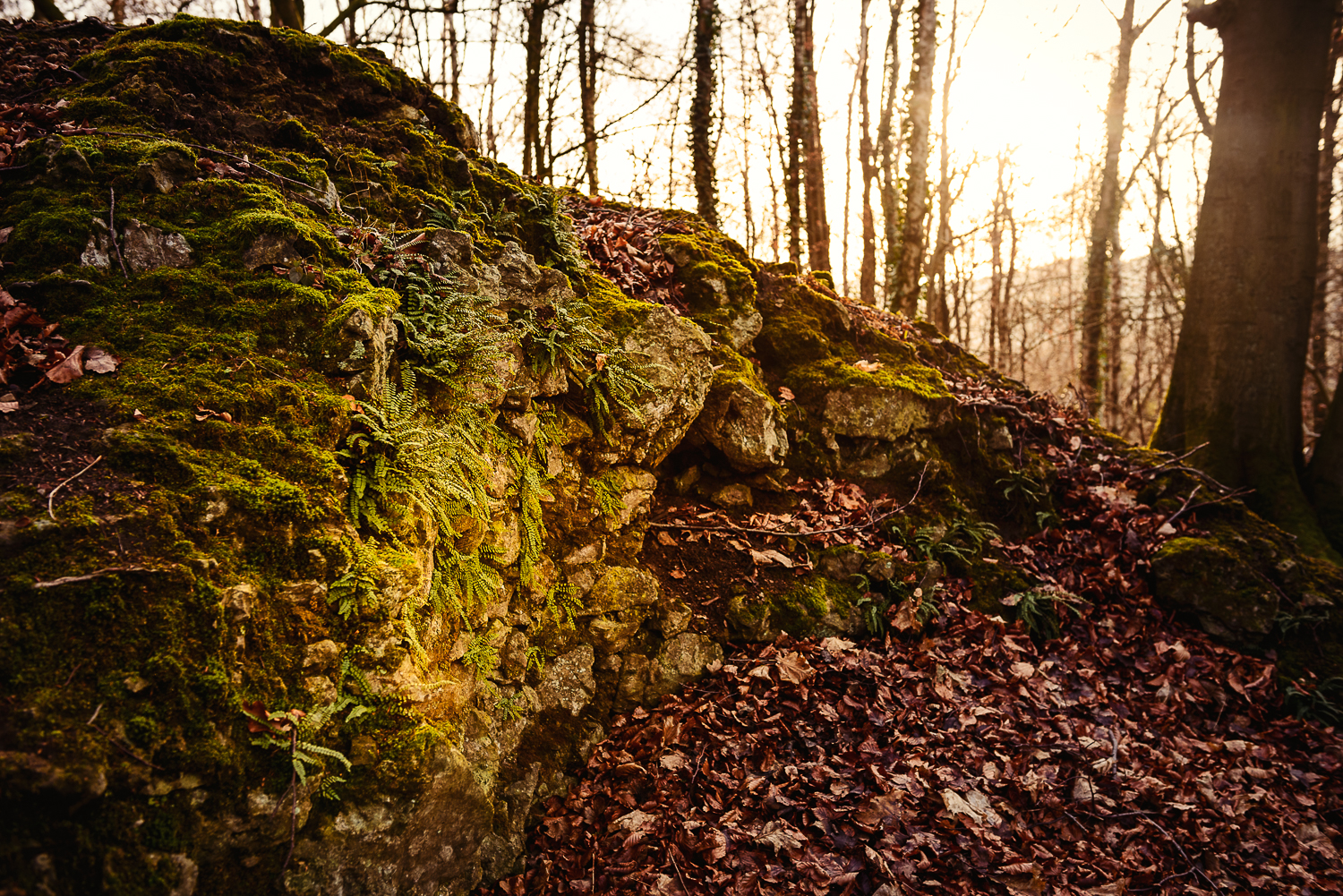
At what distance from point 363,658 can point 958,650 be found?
15.6ft

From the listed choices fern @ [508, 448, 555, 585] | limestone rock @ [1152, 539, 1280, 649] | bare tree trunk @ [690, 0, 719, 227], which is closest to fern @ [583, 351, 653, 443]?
fern @ [508, 448, 555, 585]

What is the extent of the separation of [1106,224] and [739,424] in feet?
45.6

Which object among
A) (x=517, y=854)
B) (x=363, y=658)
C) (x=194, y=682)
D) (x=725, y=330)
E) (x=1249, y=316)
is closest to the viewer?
(x=194, y=682)

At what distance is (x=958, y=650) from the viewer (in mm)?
5090

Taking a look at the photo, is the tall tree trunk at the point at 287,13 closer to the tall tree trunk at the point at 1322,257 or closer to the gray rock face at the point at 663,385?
the gray rock face at the point at 663,385

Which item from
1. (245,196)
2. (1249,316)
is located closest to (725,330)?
(245,196)

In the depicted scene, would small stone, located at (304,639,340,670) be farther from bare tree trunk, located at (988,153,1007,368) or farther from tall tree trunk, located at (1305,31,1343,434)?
bare tree trunk, located at (988,153,1007,368)

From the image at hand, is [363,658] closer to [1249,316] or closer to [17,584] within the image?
[17,584]

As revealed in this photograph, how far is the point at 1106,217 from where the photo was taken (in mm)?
13906

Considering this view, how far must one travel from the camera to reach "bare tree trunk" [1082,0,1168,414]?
43.3 ft

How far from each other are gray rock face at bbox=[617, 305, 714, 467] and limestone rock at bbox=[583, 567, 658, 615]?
1021 millimetres

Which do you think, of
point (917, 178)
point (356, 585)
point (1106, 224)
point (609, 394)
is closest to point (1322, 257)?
point (1106, 224)

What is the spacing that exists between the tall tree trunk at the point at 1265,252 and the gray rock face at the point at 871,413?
3.88m

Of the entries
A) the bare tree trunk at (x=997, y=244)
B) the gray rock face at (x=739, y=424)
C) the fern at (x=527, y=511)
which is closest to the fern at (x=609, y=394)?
the fern at (x=527, y=511)
